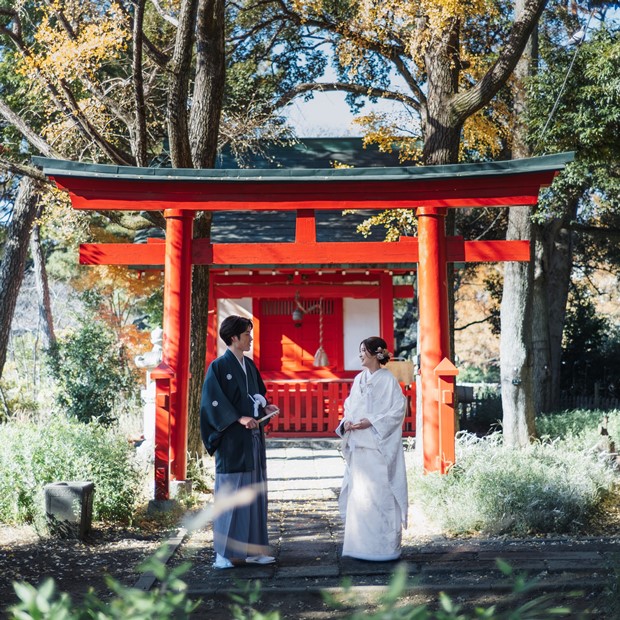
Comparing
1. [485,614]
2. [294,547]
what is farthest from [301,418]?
[485,614]

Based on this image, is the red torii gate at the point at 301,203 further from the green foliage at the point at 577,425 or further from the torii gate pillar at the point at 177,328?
the green foliage at the point at 577,425

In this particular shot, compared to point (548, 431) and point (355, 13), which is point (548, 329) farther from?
point (355, 13)

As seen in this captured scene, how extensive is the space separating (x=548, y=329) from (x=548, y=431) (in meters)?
3.42

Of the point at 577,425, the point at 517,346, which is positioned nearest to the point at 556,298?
the point at 577,425

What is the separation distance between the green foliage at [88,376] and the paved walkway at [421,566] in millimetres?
6366

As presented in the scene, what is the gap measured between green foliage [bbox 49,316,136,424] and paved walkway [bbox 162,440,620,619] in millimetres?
6366

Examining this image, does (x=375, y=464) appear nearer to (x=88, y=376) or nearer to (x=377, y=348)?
(x=377, y=348)

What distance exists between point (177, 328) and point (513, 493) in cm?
372

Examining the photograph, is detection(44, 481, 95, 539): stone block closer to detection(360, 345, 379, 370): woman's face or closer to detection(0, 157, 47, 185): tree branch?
detection(360, 345, 379, 370): woman's face

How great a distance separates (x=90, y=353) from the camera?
14039 millimetres

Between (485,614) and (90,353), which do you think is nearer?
(485,614)

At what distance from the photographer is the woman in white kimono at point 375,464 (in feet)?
21.0

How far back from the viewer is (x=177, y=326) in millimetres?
8766

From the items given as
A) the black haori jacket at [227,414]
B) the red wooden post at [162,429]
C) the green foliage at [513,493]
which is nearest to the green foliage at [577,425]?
the green foliage at [513,493]
